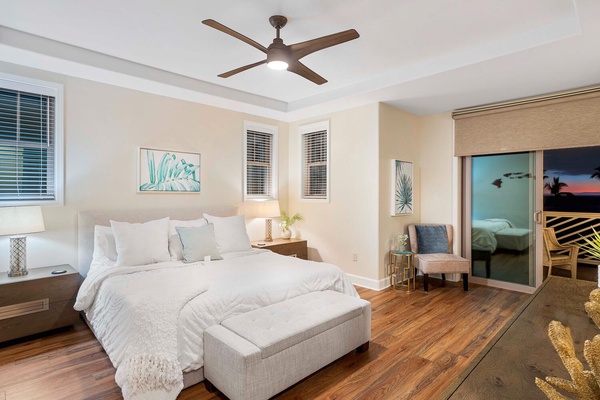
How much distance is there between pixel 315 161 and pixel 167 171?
2323mm

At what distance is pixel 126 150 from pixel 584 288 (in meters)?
4.52

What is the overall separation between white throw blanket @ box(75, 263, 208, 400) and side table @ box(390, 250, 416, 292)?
9.67 feet

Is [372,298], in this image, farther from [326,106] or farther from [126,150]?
[126,150]

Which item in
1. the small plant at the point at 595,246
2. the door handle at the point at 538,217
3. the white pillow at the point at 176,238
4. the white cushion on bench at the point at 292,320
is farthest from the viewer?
the door handle at the point at 538,217

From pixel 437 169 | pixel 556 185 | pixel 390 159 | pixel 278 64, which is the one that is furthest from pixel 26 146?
pixel 556 185

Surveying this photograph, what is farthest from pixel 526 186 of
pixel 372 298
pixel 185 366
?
pixel 185 366

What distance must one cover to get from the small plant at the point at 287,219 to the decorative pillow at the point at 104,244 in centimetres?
266

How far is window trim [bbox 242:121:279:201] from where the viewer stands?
5109mm

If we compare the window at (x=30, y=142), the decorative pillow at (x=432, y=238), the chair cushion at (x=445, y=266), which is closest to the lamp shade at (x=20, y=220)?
the window at (x=30, y=142)

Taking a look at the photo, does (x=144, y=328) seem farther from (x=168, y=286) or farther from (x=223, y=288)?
(x=223, y=288)

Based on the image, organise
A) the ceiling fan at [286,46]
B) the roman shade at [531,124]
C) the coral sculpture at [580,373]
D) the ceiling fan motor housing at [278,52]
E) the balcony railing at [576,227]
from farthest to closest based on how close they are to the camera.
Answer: the balcony railing at [576,227]
the roman shade at [531,124]
the ceiling fan motor housing at [278,52]
the ceiling fan at [286,46]
the coral sculpture at [580,373]

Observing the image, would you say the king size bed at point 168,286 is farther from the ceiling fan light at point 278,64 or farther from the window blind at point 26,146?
the ceiling fan light at point 278,64

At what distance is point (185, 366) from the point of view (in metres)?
2.16

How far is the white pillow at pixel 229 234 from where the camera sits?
3.94 meters
